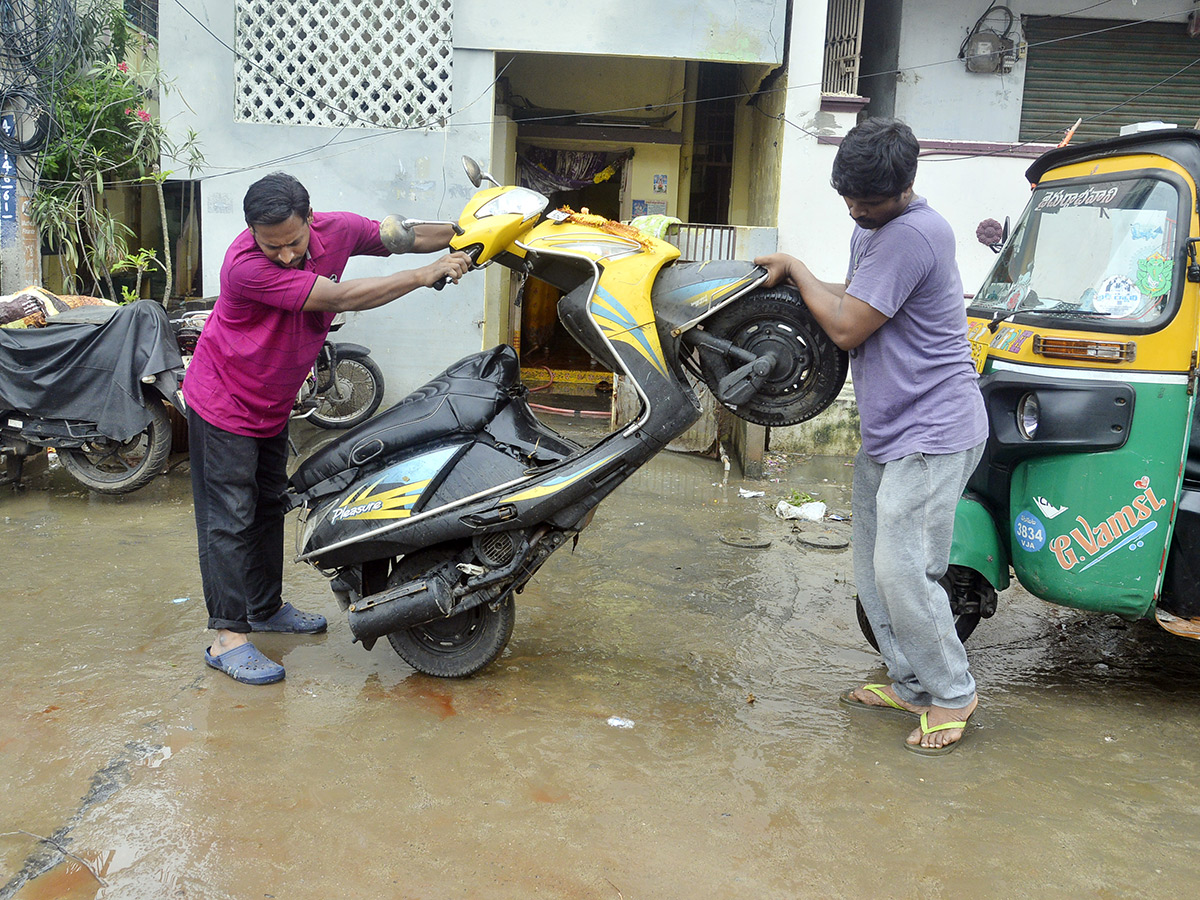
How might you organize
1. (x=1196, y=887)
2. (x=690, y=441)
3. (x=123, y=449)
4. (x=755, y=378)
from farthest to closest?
(x=690, y=441) < (x=123, y=449) < (x=755, y=378) < (x=1196, y=887)

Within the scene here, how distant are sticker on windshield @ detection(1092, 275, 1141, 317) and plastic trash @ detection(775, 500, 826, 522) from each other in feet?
9.60

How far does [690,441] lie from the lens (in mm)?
7918

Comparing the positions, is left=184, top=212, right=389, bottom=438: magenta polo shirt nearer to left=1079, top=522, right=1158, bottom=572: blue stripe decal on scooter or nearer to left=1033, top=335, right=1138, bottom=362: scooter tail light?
left=1033, top=335, right=1138, bottom=362: scooter tail light

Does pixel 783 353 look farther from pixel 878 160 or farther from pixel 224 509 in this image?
pixel 224 509

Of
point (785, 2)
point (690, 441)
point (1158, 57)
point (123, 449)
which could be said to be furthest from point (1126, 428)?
point (1158, 57)

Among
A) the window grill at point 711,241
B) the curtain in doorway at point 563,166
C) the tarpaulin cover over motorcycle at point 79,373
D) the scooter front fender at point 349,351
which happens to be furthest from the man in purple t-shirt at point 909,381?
the curtain in doorway at point 563,166

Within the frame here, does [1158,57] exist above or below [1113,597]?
above

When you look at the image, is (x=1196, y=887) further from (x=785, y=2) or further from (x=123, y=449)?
(x=785, y=2)

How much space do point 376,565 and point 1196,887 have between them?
2734 millimetres

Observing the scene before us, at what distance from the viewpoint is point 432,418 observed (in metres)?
3.50

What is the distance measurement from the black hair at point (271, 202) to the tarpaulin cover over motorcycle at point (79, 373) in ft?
10.4

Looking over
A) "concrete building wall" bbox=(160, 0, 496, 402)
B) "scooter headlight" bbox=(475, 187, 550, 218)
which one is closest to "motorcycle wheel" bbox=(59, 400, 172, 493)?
"concrete building wall" bbox=(160, 0, 496, 402)

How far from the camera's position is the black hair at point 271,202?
10.7 feet

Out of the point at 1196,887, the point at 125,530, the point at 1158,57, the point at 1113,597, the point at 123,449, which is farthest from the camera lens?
the point at 1158,57
